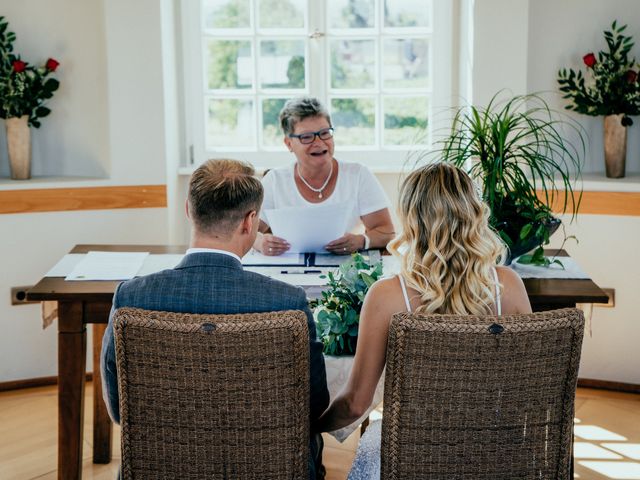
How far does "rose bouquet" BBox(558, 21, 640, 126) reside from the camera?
4.12 m

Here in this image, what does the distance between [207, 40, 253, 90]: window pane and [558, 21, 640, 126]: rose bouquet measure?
1.55 metres

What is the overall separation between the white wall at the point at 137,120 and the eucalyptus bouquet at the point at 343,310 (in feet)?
6.64

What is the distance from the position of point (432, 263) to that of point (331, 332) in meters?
0.43

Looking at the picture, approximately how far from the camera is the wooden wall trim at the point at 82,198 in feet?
13.7

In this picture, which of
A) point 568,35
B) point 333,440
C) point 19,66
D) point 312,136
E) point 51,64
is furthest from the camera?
point 568,35

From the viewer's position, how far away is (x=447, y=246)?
2.08m

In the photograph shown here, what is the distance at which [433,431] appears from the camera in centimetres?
192

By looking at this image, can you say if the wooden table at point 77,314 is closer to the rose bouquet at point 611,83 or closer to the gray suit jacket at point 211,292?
the gray suit jacket at point 211,292

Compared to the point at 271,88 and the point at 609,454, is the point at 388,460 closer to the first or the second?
the point at 609,454

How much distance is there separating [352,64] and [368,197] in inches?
46.3

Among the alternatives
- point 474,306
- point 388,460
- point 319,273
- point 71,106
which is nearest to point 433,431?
point 388,460

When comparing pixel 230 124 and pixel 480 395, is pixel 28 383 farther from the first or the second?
pixel 480 395

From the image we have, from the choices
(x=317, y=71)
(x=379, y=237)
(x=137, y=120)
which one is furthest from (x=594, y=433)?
(x=137, y=120)

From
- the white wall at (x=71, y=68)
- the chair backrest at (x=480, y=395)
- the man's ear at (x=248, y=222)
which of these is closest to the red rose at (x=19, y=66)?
the white wall at (x=71, y=68)
